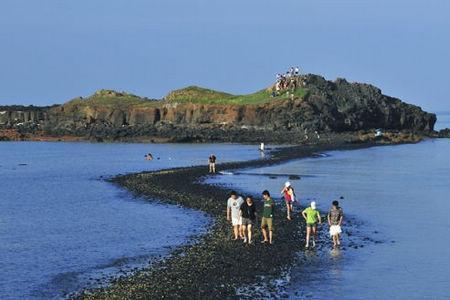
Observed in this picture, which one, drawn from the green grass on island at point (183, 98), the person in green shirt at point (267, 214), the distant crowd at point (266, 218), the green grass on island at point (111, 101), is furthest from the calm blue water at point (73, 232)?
the green grass on island at point (111, 101)

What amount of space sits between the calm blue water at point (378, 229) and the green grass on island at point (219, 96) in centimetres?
7537

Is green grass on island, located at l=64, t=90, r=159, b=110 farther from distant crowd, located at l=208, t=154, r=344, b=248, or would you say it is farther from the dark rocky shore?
distant crowd, located at l=208, t=154, r=344, b=248

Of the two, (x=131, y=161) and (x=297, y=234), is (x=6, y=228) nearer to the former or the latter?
(x=297, y=234)

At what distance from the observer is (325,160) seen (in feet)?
260

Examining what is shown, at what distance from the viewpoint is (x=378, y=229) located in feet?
102

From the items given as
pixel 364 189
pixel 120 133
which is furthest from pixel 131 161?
pixel 120 133

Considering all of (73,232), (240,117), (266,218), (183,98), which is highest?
(183,98)

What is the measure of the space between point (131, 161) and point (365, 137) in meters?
51.0

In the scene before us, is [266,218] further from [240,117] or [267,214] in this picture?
[240,117]

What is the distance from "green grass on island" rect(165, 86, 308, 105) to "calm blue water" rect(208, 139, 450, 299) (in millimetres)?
75374

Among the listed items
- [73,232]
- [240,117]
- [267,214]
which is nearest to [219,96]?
[240,117]

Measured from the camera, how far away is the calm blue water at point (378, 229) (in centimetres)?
2020

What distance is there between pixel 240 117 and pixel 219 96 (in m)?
21.9

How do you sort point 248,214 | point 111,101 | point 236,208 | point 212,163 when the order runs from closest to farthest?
point 248,214 → point 236,208 → point 212,163 → point 111,101
